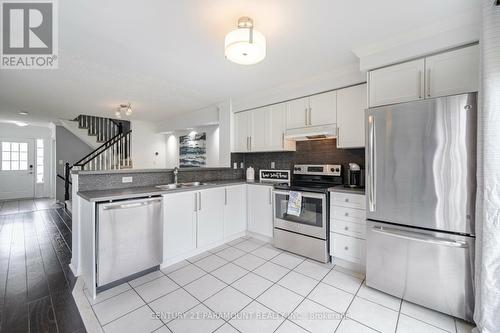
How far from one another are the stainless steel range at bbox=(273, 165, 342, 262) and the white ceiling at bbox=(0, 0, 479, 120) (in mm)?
1460

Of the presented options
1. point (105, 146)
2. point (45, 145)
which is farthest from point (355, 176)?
point (45, 145)

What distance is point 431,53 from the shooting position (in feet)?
6.12

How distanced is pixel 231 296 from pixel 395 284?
153 cm

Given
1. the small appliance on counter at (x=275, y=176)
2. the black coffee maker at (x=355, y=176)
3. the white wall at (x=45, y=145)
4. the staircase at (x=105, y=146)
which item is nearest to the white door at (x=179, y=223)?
the small appliance on counter at (x=275, y=176)

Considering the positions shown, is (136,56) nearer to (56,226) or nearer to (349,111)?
(349,111)

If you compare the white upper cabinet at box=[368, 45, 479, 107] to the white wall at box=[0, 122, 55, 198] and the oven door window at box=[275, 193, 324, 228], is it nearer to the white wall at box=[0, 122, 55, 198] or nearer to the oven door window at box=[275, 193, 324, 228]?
the oven door window at box=[275, 193, 324, 228]

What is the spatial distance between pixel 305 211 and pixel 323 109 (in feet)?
4.65

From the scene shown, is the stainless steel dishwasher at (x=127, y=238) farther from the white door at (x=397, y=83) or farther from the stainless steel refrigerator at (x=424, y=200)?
the white door at (x=397, y=83)

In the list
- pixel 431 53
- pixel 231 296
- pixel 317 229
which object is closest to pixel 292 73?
pixel 431 53

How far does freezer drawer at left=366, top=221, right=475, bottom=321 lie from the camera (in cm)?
164

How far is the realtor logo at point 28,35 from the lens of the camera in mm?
1641

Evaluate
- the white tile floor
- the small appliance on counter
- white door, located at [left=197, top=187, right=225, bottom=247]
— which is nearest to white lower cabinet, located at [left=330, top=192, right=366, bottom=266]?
the white tile floor

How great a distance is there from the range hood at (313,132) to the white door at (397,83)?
0.66 m

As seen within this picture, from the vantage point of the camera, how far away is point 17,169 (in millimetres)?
6676
